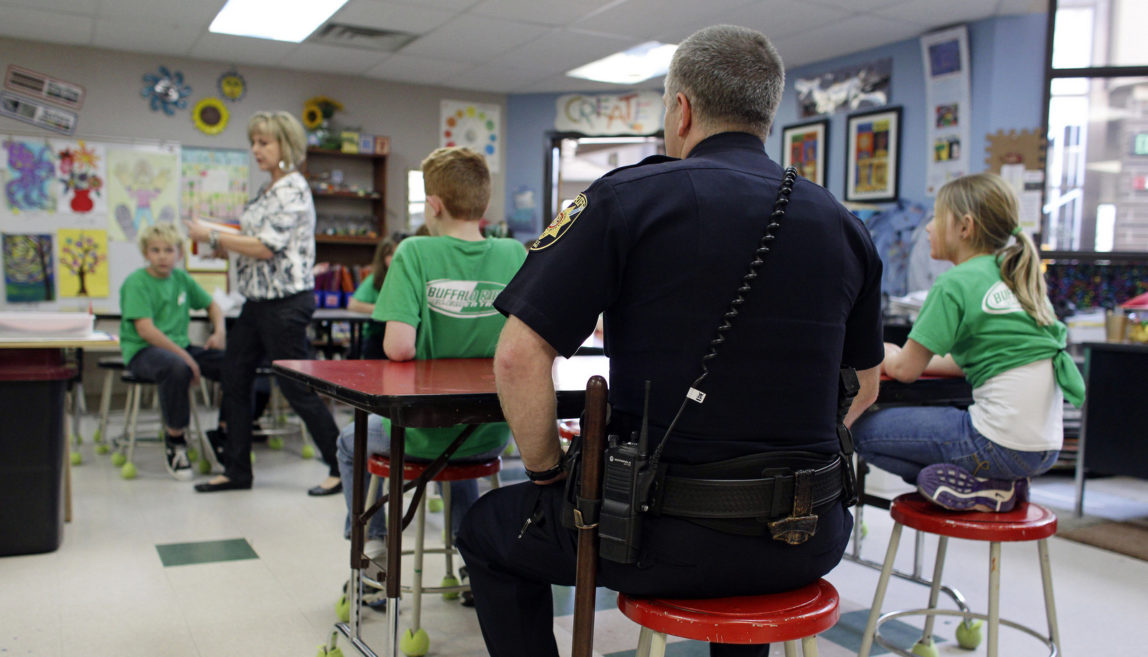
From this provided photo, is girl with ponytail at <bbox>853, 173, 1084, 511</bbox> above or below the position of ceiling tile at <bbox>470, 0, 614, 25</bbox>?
below

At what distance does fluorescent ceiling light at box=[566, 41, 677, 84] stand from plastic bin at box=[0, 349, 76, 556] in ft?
15.4

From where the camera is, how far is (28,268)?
21.1 ft

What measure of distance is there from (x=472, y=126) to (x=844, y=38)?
342 centimetres

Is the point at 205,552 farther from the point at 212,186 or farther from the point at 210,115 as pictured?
the point at 210,115

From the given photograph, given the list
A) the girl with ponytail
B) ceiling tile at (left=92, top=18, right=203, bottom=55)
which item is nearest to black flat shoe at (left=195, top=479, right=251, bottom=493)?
the girl with ponytail

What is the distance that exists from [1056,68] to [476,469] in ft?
14.0

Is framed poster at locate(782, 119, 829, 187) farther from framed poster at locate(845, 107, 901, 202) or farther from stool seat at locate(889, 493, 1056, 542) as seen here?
stool seat at locate(889, 493, 1056, 542)

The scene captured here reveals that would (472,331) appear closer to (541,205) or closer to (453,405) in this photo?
(453,405)

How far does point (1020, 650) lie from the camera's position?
226 cm

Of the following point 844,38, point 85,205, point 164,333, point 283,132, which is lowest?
point 164,333

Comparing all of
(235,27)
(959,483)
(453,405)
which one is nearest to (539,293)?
(453,405)

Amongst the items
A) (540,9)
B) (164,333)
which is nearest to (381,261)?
(164,333)

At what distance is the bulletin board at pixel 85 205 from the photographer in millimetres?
6387

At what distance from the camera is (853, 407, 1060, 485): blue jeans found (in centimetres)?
193
